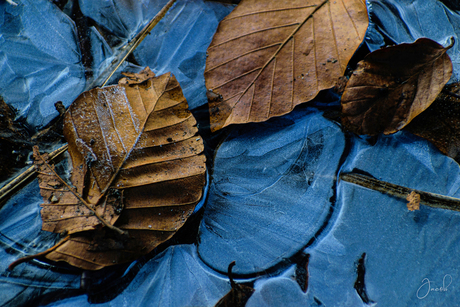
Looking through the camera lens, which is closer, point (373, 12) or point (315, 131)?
point (315, 131)

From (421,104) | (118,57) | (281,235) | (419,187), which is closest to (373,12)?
(421,104)

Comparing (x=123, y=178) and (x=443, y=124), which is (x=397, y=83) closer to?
(x=443, y=124)

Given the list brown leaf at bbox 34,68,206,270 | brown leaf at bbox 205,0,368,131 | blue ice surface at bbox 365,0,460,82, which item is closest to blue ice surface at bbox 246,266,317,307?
brown leaf at bbox 34,68,206,270

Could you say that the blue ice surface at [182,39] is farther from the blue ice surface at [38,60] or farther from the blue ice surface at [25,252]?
the blue ice surface at [25,252]

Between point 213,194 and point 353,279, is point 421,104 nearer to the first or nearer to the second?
point 353,279

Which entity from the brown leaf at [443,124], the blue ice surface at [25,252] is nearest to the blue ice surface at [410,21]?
the brown leaf at [443,124]

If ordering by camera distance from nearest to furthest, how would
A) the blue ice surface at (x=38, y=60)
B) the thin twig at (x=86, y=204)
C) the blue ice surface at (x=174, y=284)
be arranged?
1. the thin twig at (x=86, y=204)
2. the blue ice surface at (x=174, y=284)
3. the blue ice surface at (x=38, y=60)
